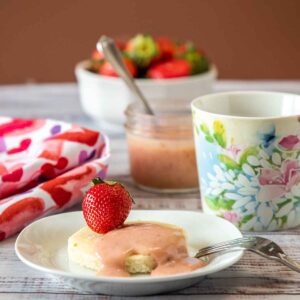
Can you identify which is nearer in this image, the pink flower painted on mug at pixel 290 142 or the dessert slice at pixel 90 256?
the dessert slice at pixel 90 256

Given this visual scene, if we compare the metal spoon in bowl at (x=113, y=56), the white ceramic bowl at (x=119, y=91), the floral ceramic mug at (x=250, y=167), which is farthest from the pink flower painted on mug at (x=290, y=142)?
the white ceramic bowl at (x=119, y=91)

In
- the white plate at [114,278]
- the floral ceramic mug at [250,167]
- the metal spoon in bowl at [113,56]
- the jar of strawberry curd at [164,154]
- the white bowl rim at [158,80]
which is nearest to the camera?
the white plate at [114,278]

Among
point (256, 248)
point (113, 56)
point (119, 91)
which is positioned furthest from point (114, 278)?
point (119, 91)

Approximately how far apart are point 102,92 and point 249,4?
1.78 meters

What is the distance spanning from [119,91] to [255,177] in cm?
62

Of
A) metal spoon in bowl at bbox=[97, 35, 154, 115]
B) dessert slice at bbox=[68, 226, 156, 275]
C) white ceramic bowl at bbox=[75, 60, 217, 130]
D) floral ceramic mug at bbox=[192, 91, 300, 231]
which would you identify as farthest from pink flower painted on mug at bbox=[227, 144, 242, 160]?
white ceramic bowl at bbox=[75, 60, 217, 130]

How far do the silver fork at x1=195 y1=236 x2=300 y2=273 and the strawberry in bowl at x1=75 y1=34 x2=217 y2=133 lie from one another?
2.34 feet

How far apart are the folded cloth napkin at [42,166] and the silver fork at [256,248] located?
0.27m

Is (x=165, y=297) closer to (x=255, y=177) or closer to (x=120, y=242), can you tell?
(x=120, y=242)

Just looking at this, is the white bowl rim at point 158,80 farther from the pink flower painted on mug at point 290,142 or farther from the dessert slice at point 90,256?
the dessert slice at point 90,256

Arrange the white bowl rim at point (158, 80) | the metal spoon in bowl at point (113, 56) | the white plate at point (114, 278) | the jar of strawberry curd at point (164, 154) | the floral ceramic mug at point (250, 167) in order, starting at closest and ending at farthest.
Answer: the white plate at point (114, 278) < the floral ceramic mug at point (250, 167) < the jar of strawberry curd at point (164, 154) < the metal spoon in bowl at point (113, 56) < the white bowl rim at point (158, 80)

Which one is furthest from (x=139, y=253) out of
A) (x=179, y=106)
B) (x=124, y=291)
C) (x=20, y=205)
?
(x=179, y=106)

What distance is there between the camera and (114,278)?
0.71m

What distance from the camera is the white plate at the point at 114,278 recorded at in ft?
A: 2.39
